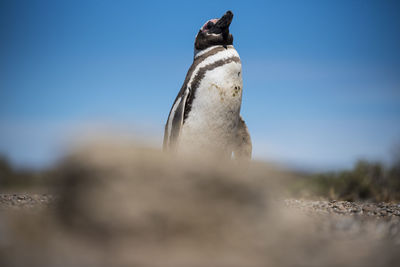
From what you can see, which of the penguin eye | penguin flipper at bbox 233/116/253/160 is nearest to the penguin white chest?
penguin flipper at bbox 233/116/253/160

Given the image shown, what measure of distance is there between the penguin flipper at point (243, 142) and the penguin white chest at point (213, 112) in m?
0.78

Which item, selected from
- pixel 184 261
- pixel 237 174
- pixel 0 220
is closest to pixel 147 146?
pixel 237 174

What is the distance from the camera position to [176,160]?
2.36 meters

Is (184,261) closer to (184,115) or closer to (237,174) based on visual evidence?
(237,174)

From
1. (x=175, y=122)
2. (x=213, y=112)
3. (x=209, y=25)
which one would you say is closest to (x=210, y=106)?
(x=213, y=112)

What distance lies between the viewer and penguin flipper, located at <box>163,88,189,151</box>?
5.49 metres

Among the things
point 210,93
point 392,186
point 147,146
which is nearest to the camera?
point 147,146

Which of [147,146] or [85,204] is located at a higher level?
[147,146]

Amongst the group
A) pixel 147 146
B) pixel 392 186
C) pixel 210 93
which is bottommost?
pixel 392 186

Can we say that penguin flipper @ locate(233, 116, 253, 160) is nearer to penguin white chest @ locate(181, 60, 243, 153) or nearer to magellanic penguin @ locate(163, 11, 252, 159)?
magellanic penguin @ locate(163, 11, 252, 159)

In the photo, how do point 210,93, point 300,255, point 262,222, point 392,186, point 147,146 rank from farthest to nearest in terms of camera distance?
1. point 392,186
2. point 210,93
3. point 147,146
4. point 262,222
5. point 300,255

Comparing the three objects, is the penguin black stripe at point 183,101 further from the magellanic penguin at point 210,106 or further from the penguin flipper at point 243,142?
the penguin flipper at point 243,142

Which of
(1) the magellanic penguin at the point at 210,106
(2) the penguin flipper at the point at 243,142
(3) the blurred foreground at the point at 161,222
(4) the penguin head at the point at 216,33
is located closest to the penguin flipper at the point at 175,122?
(1) the magellanic penguin at the point at 210,106

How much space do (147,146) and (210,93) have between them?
3.09m
